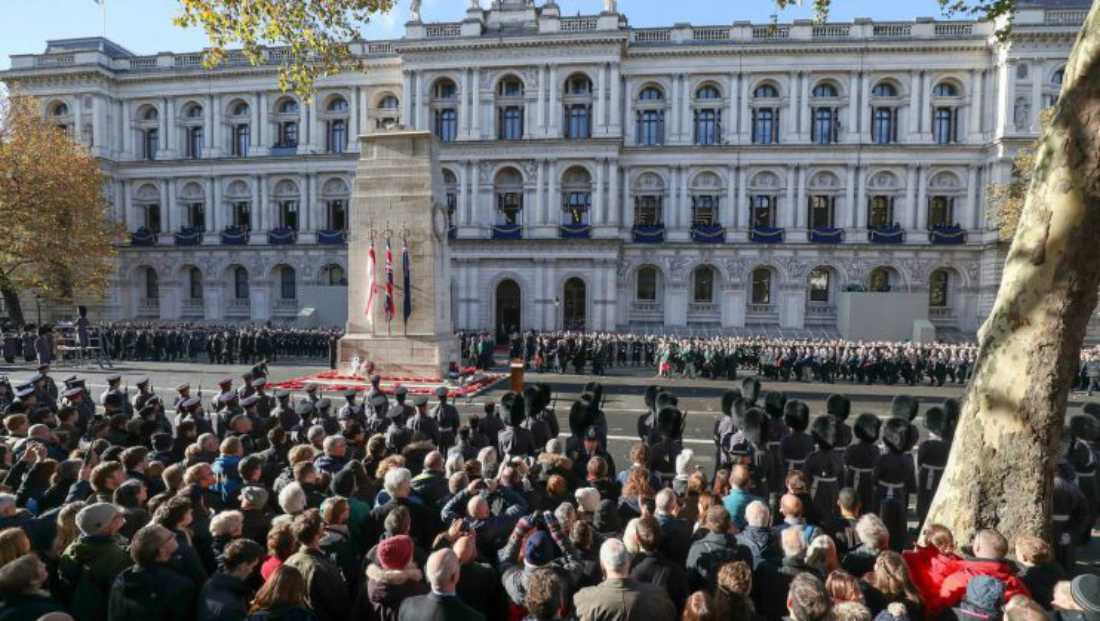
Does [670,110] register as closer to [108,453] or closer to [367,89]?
[367,89]

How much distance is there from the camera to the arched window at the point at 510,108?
129ft

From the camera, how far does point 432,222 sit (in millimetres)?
20484

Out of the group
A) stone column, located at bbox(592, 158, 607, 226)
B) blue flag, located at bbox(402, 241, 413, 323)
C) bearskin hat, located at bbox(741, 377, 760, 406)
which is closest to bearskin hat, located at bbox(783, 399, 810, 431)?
bearskin hat, located at bbox(741, 377, 760, 406)

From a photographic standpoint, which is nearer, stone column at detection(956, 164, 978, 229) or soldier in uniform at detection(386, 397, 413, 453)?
soldier in uniform at detection(386, 397, 413, 453)

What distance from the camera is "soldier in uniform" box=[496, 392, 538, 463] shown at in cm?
960

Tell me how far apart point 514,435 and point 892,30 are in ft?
130

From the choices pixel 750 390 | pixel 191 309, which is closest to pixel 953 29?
pixel 750 390

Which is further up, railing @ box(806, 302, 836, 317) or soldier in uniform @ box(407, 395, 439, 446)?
railing @ box(806, 302, 836, 317)

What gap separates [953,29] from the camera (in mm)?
36969

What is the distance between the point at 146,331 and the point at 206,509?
95.3 ft

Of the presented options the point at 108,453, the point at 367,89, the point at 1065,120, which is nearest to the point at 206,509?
the point at 108,453

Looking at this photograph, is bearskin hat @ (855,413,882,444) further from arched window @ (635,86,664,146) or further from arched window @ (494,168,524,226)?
arched window @ (635,86,664,146)

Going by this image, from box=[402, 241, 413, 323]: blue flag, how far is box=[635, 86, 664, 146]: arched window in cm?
2350

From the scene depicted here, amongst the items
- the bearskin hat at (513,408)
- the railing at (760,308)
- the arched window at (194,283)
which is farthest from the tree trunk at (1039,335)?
the arched window at (194,283)
